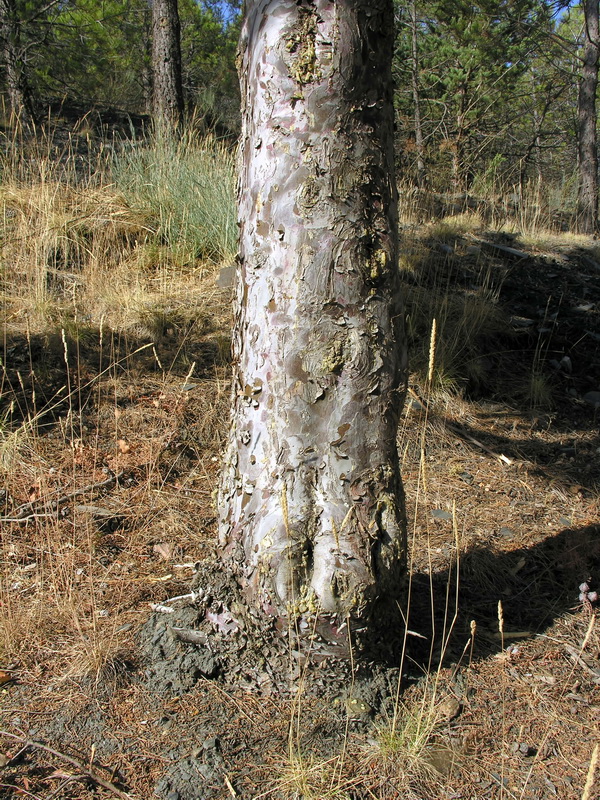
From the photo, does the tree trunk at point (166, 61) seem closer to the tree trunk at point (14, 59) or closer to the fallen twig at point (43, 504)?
the tree trunk at point (14, 59)

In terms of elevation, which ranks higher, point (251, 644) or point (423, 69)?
point (423, 69)

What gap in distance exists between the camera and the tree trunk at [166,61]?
24.9 ft

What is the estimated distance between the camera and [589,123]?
1013cm

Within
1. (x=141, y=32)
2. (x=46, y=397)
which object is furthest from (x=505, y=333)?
(x=141, y=32)

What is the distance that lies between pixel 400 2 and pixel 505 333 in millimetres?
9552

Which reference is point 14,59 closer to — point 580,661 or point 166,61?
point 166,61

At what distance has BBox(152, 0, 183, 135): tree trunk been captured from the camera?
7.60 metres

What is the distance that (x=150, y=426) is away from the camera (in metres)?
3.84

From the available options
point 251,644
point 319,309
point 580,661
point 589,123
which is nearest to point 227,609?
point 251,644

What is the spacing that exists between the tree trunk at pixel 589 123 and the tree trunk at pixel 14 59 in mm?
7870

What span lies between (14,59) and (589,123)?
835 centimetres

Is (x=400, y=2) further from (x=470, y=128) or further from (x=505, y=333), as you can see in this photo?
(x=505, y=333)

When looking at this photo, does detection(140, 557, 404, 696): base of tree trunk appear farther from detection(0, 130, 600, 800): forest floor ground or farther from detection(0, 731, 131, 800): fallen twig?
detection(0, 731, 131, 800): fallen twig

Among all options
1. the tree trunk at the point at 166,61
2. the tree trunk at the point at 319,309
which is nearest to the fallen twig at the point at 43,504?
the tree trunk at the point at 319,309
